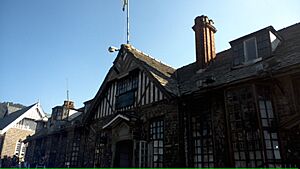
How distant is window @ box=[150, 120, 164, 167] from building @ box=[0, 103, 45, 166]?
71.5 feet

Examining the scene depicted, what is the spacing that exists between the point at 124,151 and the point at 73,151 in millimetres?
5213

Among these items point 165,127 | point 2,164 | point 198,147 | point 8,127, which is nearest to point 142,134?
point 165,127

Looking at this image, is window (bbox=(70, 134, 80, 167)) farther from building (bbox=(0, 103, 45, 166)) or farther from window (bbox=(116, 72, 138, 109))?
building (bbox=(0, 103, 45, 166))

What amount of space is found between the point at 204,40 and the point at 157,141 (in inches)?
216

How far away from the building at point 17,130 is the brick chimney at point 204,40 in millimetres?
23645

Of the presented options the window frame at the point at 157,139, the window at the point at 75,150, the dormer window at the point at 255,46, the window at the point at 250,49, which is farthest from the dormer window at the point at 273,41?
the window at the point at 75,150

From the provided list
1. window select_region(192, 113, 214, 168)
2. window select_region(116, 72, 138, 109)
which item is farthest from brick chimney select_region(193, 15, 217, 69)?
window select_region(192, 113, 214, 168)

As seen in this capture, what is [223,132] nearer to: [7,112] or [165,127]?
[165,127]

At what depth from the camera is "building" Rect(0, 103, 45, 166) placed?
2922cm

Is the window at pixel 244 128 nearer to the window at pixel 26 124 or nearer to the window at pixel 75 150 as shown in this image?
the window at pixel 75 150

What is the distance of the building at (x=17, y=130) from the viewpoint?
2922 centimetres

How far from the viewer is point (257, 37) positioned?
10.4 meters

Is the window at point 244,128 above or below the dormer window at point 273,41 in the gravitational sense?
below

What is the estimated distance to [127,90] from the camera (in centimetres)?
1384
